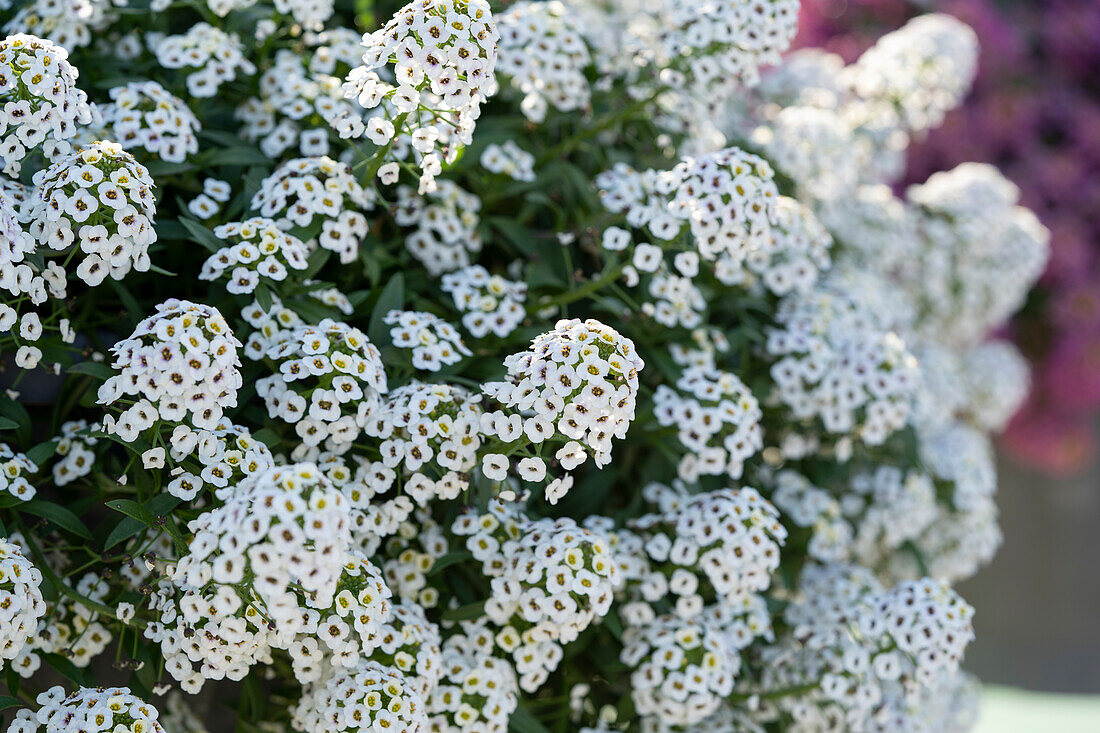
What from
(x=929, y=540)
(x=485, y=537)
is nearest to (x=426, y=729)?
(x=485, y=537)

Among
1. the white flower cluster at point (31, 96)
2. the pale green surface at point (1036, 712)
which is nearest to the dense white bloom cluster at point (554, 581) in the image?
the white flower cluster at point (31, 96)

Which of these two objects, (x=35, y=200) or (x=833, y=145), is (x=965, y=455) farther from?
(x=35, y=200)

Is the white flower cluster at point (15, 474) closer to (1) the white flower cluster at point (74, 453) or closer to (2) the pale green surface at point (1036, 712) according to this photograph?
(1) the white flower cluster at point (74, 453)

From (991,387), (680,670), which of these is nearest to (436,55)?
(680,670)

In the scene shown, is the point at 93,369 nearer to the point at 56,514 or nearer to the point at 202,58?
the point at 56,514

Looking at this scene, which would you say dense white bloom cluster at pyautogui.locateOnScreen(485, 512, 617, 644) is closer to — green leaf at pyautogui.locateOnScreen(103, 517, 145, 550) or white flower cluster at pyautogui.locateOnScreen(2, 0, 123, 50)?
green leaf at pyautogui.locateOnScreen(103, 517, 145, 550)

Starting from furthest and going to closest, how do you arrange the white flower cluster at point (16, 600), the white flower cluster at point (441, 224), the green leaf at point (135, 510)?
the white flower cluster at point (441, 224) < the green leaf at point (135, 510) < the white flower cluster at point (16, 600)
